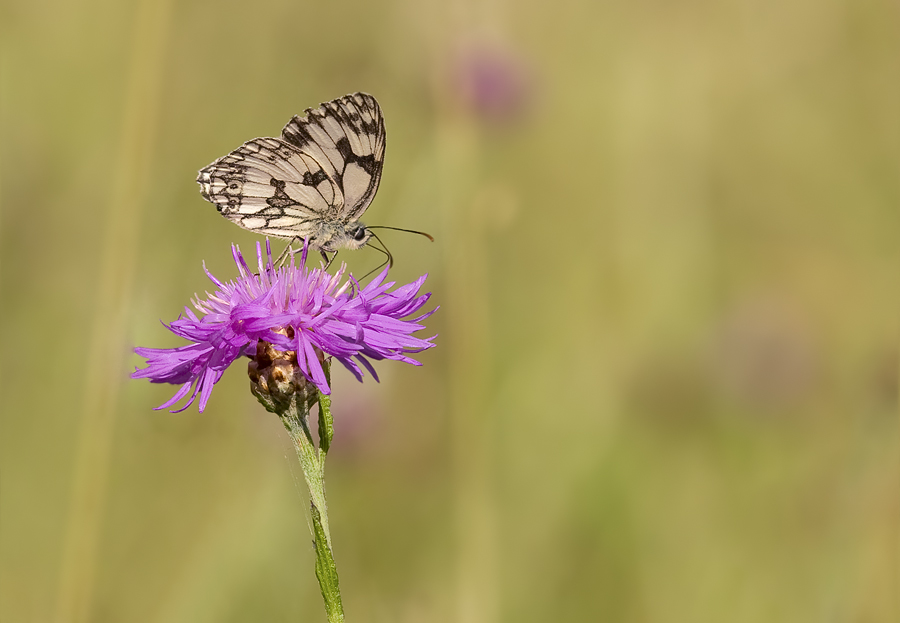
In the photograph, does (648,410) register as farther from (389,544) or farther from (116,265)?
(116,265)

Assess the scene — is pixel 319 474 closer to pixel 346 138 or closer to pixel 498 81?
pixel 346 138

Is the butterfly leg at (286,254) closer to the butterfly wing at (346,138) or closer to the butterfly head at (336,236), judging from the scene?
the butterfly head at (336,236)

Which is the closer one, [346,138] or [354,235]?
[346,138]

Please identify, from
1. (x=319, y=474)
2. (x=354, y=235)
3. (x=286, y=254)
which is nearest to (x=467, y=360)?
(x=354, y=235)

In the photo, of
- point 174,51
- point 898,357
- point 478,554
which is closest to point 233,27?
point 174,51

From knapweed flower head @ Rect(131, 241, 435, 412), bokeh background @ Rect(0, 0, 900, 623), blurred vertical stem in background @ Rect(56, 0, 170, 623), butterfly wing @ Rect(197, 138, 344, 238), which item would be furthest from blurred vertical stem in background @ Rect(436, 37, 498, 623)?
blurred vertical stem in background @ Rect(56, 0, 170, 623)

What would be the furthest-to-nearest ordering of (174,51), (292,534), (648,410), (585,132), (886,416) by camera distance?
(585,132), (174,51), (648,410), (292,534), (886,416)

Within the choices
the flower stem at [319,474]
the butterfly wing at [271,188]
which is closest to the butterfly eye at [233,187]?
the butterfly wing at [271,188]
